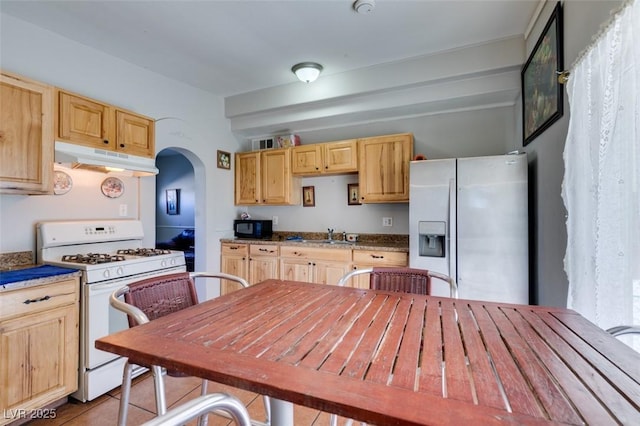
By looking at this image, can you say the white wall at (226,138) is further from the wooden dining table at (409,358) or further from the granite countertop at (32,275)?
the wooden dining table at (409,358)

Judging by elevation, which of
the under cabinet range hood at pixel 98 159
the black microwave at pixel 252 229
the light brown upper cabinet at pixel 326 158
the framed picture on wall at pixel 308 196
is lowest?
the black microwave at pixel 252 229

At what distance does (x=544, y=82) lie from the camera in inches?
83.5

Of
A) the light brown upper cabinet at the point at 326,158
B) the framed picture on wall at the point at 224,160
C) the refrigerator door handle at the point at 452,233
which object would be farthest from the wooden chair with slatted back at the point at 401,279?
the framed picture on wall at the point at 224,160

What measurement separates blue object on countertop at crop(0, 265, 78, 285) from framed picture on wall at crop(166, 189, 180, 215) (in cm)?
383

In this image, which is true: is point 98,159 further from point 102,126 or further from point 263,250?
point 263,250

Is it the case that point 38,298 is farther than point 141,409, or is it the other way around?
point 141,409

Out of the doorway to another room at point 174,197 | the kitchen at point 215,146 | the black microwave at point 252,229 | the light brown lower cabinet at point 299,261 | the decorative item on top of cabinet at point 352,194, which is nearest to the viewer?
the kitchen at point 215,146

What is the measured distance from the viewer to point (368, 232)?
3.80 meters

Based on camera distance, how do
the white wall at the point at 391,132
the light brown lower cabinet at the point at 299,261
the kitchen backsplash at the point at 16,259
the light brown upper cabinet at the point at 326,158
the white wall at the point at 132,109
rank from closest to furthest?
the kitchen backsplash at the point at 16,259 < the white wall at the point at 132,109 < the light brown lower cabinet at the point at 299,261 < the white wall at the point at 391,132 < the light brown upper cabinet at the point at 326,158

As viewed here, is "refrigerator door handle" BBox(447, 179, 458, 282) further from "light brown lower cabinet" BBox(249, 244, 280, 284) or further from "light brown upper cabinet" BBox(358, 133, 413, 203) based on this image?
"light brown lower cabinet" BBox(249, 244, 280, 284)

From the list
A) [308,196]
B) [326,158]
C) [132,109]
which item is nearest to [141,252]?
[132,109]

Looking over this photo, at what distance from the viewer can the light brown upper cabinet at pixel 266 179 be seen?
396 centimetres

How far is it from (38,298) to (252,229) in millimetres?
2342

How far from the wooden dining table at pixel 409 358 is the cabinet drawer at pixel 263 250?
2.33 meters
